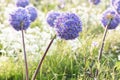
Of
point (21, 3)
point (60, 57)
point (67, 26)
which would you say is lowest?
point (60, 57)

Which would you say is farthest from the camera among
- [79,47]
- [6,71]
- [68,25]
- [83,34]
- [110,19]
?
[83,34]

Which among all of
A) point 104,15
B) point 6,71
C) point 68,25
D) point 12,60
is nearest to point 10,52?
point 12,60

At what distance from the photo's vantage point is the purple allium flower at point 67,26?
109 inches

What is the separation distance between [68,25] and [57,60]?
52.6 inches

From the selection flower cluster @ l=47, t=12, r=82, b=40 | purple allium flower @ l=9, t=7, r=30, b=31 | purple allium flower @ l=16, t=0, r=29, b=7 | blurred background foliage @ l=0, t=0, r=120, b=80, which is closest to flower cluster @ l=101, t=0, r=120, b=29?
blurred background foliage @ l=0, t=0, r=120, b=80

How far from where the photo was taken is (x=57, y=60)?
4.06 m

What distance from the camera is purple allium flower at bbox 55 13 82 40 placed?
9.06 ft

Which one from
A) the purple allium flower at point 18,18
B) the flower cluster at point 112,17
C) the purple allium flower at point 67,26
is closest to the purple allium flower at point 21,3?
the flower cluster at point 112,17

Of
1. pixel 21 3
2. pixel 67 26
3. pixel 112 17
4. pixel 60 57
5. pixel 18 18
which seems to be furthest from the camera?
pixel 21 3

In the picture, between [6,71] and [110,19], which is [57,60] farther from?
[110,19]

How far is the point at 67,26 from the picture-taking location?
2.76 meters

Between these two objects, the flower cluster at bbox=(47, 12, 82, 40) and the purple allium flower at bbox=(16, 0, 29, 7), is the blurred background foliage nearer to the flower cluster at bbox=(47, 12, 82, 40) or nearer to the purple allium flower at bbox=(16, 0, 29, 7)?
the purple allium flower at bbox=(16, 0, 29, 7)

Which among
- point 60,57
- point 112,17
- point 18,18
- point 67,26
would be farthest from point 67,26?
point 60,57

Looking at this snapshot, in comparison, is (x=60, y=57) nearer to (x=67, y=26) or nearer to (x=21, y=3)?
(x=21, y=3)
